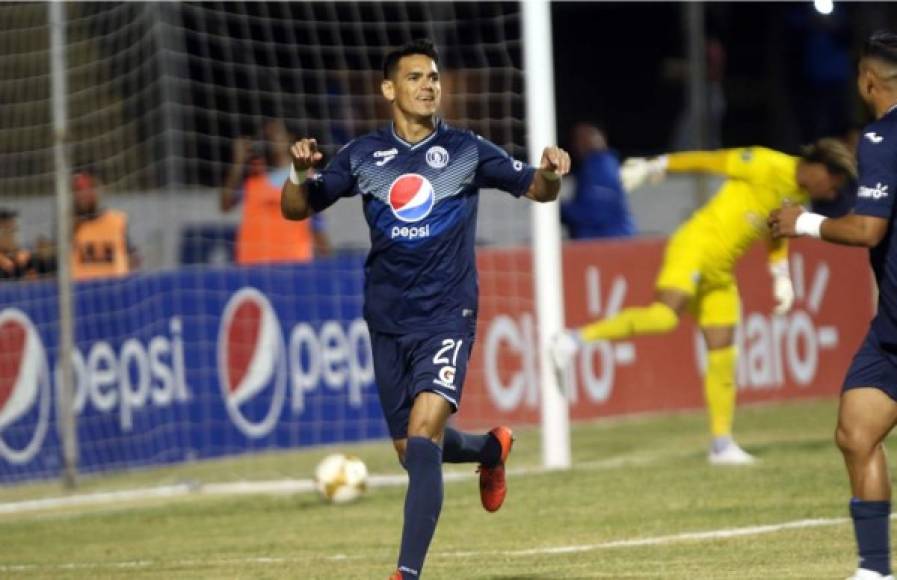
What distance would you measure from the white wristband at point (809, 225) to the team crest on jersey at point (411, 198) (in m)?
1.59

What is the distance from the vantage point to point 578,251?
1748cm

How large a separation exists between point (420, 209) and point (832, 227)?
5.95ft

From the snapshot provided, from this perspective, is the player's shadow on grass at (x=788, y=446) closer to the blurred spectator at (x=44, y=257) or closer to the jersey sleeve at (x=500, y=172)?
the blurred spectator at (x=44, y=257)

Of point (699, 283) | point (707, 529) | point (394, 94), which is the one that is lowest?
point (707, 529)

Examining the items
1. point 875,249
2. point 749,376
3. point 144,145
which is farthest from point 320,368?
point 875,249

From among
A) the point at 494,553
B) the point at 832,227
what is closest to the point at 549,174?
the point at 832,227

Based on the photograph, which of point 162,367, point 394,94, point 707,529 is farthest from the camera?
point 162,367

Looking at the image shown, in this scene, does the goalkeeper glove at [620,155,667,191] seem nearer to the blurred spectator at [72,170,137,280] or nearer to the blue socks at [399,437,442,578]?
the blurred spectator at [72,170,137,280]

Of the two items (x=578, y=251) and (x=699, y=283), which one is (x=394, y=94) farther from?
(x=578, y=251)

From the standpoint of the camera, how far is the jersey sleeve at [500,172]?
8867 mm

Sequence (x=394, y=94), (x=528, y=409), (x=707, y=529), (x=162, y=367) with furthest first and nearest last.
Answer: (x=528, y=409), (x=162, y=367), (x=707, y=529), (x=394, y=94)

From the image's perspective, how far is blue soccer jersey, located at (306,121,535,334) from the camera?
343 inches

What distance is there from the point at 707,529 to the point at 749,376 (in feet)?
25.5

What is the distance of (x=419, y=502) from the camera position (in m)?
8.17
